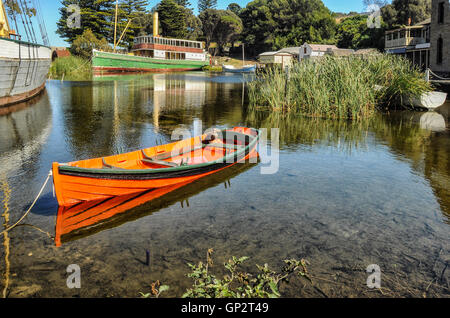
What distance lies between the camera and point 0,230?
6.56 metres

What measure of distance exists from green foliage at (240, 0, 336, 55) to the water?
7048 cm

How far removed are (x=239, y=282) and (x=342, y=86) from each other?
45.2 feet

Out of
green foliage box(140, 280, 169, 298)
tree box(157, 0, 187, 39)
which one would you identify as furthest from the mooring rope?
tree box(157, 0, 187, 39)

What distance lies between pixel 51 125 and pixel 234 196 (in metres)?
11.4

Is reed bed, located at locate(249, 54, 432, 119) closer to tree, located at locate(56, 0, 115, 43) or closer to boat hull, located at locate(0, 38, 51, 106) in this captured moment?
boat hull, located at locate(0, 38, 51, 106)

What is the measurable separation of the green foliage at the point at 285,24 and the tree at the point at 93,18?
37.9 metres

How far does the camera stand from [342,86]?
17.0 m

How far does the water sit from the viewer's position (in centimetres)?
533

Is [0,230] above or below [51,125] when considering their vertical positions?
below

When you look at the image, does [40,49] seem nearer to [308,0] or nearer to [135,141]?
[135,141]

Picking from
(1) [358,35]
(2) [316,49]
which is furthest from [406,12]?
(2) [316,49]

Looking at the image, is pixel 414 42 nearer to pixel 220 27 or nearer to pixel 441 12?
pixel 441 12
